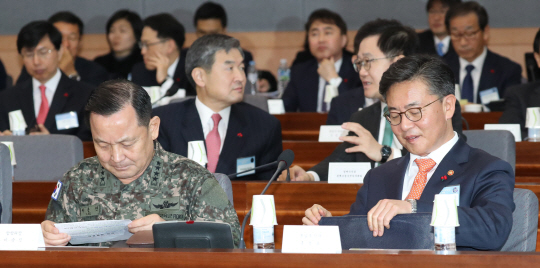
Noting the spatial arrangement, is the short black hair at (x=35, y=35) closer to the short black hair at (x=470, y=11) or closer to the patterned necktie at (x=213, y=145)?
the patterned necktie at (x=213, y=145)

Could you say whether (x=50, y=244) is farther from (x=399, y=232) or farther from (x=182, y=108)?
(x=182, y=108)

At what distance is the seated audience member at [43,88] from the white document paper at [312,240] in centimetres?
320

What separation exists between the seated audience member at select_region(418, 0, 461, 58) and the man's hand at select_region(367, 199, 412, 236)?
4154 millimetres

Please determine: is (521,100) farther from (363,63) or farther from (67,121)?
(67,121)

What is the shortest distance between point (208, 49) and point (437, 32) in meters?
2.98

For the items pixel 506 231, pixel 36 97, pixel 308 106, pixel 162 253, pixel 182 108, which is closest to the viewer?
pixel 162 253

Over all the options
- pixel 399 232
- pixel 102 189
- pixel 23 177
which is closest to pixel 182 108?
pixel 23 177

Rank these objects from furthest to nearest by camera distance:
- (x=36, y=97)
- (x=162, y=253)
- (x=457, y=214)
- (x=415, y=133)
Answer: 1. (x=36, y=97)
2. (x=415, y=133)
3. (x=457, y=214)
4. (x=162, y=253)

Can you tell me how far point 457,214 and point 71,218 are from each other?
1227 millimetres

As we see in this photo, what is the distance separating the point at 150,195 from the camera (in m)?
2.15

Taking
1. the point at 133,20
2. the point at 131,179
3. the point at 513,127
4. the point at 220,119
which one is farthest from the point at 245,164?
the point at 133,20

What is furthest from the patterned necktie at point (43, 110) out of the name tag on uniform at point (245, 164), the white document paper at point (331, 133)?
the white document paper at point (331, 133)

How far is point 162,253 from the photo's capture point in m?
1.51

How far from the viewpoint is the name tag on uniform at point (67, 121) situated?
14.1 feet
